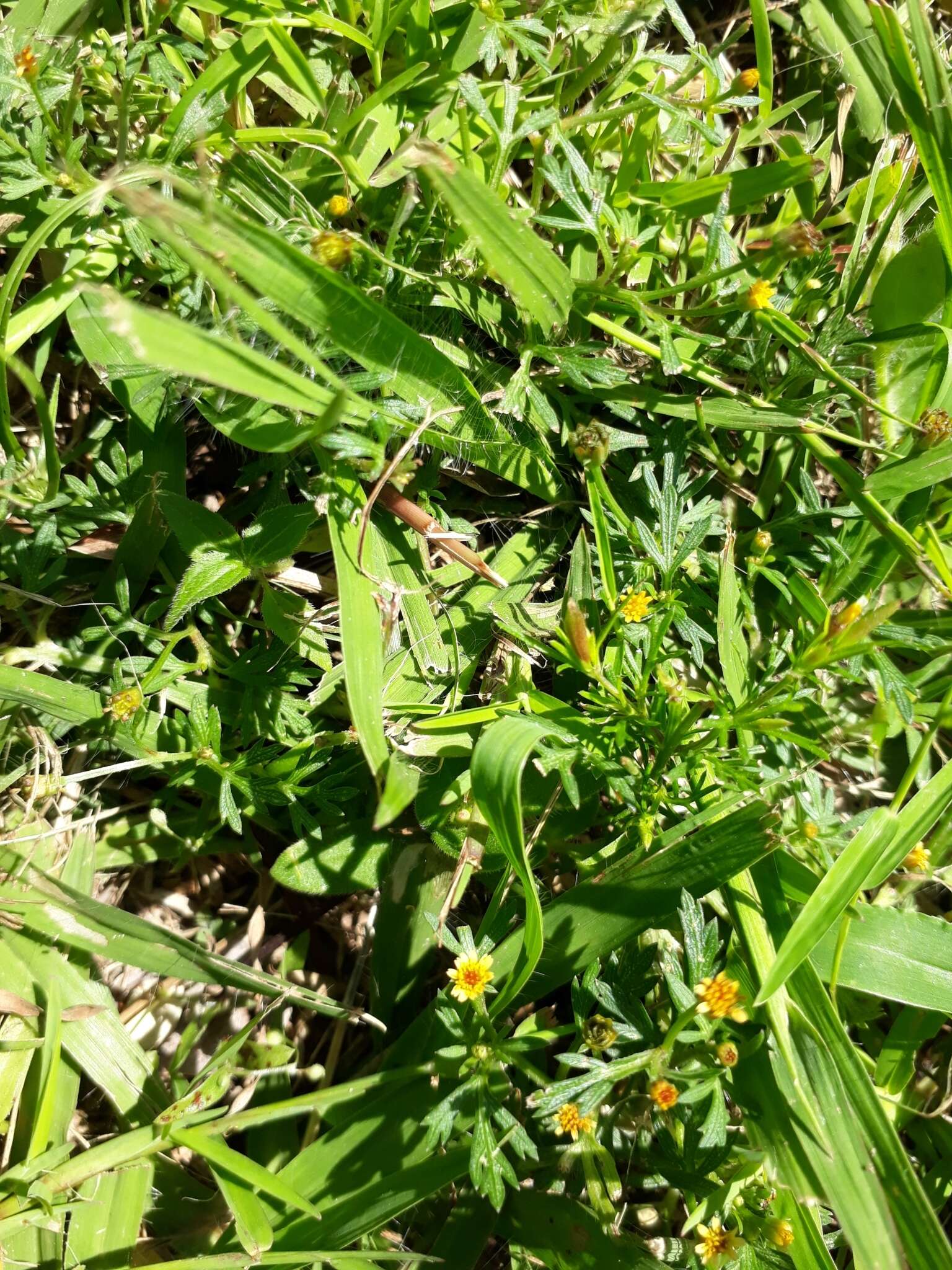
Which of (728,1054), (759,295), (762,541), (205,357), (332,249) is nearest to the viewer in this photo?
(205,357)

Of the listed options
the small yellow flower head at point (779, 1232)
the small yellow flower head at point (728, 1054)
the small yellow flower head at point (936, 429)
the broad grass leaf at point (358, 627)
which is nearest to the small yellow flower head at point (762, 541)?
the small yellow flower head at point (936, 429)

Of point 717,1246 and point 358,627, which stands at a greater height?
point 358,627

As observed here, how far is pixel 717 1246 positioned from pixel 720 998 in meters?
0.55

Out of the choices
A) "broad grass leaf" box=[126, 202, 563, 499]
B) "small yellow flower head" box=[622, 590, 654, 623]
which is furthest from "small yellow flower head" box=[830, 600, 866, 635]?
"broad grass leaf" box=[126, 202, 563, 499]

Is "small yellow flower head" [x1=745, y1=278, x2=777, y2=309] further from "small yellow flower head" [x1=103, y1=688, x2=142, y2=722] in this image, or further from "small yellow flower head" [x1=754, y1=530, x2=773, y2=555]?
"small yellow flower head" [x1=103, y1=688, x2=142, y2=722]

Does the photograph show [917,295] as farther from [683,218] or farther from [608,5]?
[608,5]

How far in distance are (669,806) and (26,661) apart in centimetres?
158

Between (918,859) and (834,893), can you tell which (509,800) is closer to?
(834,893)

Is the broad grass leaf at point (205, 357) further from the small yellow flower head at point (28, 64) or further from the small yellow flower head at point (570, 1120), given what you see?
the small yellow flower head at point (570, 1120)

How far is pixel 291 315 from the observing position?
162cm

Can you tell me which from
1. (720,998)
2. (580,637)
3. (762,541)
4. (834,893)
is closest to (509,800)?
(580,637)

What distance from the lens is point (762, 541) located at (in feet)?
7.39

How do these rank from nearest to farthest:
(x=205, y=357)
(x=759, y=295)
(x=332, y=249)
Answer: (x=205, y=357)
(x=332, y=249)
(x=759, y=295)

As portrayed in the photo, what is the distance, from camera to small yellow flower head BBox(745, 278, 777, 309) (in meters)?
1.90
